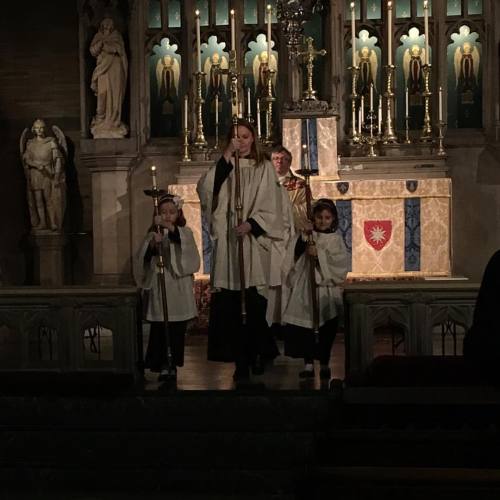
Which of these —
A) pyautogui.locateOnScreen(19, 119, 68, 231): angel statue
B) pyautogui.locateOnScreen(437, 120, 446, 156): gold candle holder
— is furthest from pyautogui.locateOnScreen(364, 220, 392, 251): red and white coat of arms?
pyautogui.locateOnScreen(19, 119, 68, 231): angel statue

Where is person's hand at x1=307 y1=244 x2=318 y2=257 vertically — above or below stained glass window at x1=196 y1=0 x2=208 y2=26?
below

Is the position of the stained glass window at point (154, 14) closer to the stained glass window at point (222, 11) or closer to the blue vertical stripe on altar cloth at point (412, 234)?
the stained glass window at point (222, 11)

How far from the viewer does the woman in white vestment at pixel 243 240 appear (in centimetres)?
753

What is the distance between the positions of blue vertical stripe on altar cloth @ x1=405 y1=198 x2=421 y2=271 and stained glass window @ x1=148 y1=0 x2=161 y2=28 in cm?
364

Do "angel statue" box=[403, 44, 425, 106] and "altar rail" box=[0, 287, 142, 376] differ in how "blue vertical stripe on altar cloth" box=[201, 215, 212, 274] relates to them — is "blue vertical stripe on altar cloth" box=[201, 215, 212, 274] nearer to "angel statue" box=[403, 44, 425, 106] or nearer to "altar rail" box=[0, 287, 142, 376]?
"angel statue" box=[403, 44, 425, 106]

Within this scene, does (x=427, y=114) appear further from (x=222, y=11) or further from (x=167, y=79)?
(x=167, y=79)

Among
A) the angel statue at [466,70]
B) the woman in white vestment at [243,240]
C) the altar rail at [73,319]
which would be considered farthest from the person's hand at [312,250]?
the angel statue at [466,70]

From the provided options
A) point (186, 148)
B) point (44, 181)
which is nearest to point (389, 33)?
point (186, 148)

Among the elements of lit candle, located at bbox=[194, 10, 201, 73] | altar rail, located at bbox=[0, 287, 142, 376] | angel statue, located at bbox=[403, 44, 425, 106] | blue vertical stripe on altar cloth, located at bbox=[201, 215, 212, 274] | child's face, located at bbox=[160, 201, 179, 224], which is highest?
lit candle, located at bbox=[194, 10, 201, 73]

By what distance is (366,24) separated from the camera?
40.5ft

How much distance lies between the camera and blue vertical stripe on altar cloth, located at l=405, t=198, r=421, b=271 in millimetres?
11172

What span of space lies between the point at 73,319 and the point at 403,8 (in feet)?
20.9

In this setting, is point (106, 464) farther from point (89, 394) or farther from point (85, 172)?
point (85, 172)

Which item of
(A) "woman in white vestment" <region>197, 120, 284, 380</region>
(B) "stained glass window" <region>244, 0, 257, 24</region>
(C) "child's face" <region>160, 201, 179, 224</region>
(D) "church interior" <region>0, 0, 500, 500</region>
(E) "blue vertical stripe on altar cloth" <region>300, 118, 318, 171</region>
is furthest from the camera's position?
(B) "stained glass window" <region>244, 0, 257, 24</region>
